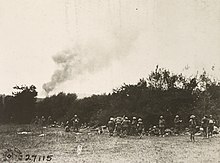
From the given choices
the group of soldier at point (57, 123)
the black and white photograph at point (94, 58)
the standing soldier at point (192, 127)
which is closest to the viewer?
the black and white photograph at point (94, 58)

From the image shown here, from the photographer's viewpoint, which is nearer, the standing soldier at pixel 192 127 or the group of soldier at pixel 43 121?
the group of soldier at pixel 43 121

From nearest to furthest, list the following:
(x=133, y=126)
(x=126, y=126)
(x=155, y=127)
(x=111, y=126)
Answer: (x=111, y=126) < (x=126, y=126) < (x=155, y=127) < (x=133, y=126)

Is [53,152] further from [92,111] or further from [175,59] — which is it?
[175,59]

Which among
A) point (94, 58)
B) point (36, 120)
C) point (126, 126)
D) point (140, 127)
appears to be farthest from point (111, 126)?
point (94, 58)

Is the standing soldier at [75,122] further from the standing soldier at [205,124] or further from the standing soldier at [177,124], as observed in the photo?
the standing soldier at [205,124]

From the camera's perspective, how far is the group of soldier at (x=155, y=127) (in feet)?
26.4

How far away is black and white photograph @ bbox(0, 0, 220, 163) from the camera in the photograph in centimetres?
668

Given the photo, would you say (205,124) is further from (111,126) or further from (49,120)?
(49,120)

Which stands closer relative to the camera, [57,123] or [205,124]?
[57,123]

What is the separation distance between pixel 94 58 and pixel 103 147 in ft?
5.05

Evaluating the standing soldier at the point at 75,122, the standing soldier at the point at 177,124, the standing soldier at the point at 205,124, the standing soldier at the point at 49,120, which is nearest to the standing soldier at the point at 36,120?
the standing soldier at the point at 49,120

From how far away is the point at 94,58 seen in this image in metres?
6.97

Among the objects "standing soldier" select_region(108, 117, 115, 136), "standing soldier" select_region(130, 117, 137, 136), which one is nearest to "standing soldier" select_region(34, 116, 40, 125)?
"standing soldier" select_region(108, 117, 115, 136)

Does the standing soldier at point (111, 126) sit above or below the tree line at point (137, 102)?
below
